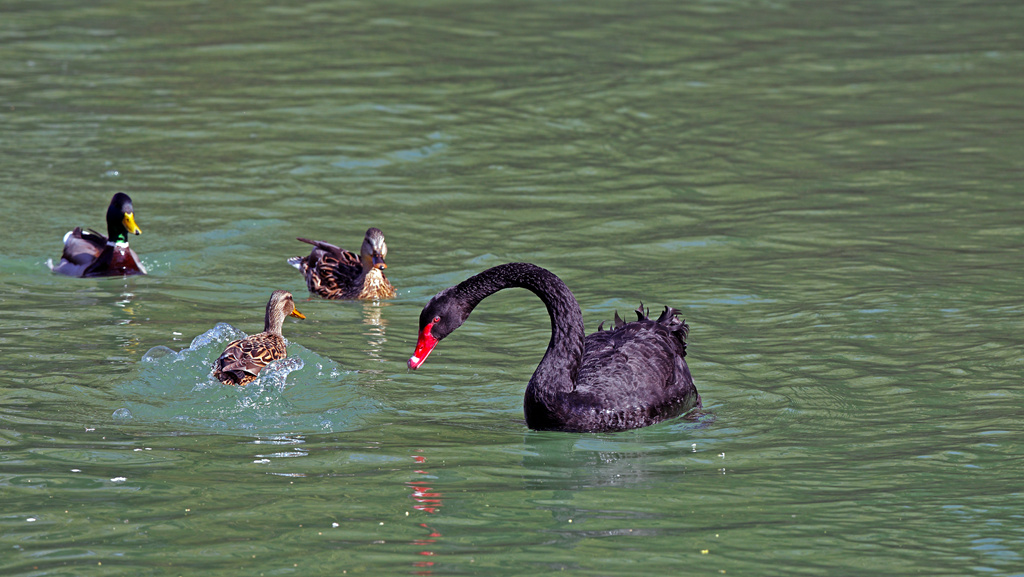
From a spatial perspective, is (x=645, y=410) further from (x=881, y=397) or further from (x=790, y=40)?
(x=790, y=40)

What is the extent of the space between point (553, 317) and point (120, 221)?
644cm

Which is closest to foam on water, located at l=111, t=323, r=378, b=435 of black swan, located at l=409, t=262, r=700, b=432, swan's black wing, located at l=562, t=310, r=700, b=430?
black swan, located at l=409, t=262, r=700, b=432

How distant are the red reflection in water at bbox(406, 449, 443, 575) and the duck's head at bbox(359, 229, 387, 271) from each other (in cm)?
503

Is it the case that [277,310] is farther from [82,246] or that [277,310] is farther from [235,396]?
[82,246]

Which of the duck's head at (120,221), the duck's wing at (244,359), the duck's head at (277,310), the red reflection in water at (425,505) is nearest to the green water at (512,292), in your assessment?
the red reflection in water at (425,505)

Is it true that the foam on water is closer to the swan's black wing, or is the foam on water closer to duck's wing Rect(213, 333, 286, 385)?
duck's wing Rect(213, 333, 286, 385)

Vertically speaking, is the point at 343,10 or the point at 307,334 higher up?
the point at 343,10

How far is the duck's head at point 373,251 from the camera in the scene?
44.4 ft

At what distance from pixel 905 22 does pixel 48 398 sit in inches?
813

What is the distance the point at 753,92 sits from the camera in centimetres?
2164

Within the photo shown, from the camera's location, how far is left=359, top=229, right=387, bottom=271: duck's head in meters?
13.5

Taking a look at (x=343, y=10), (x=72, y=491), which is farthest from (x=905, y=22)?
(x=72, y=491)

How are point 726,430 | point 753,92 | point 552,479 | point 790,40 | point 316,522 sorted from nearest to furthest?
point 316,522 → point 552,479 → point 726,430 → point 753,92 → point 790,40

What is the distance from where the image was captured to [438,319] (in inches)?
382
